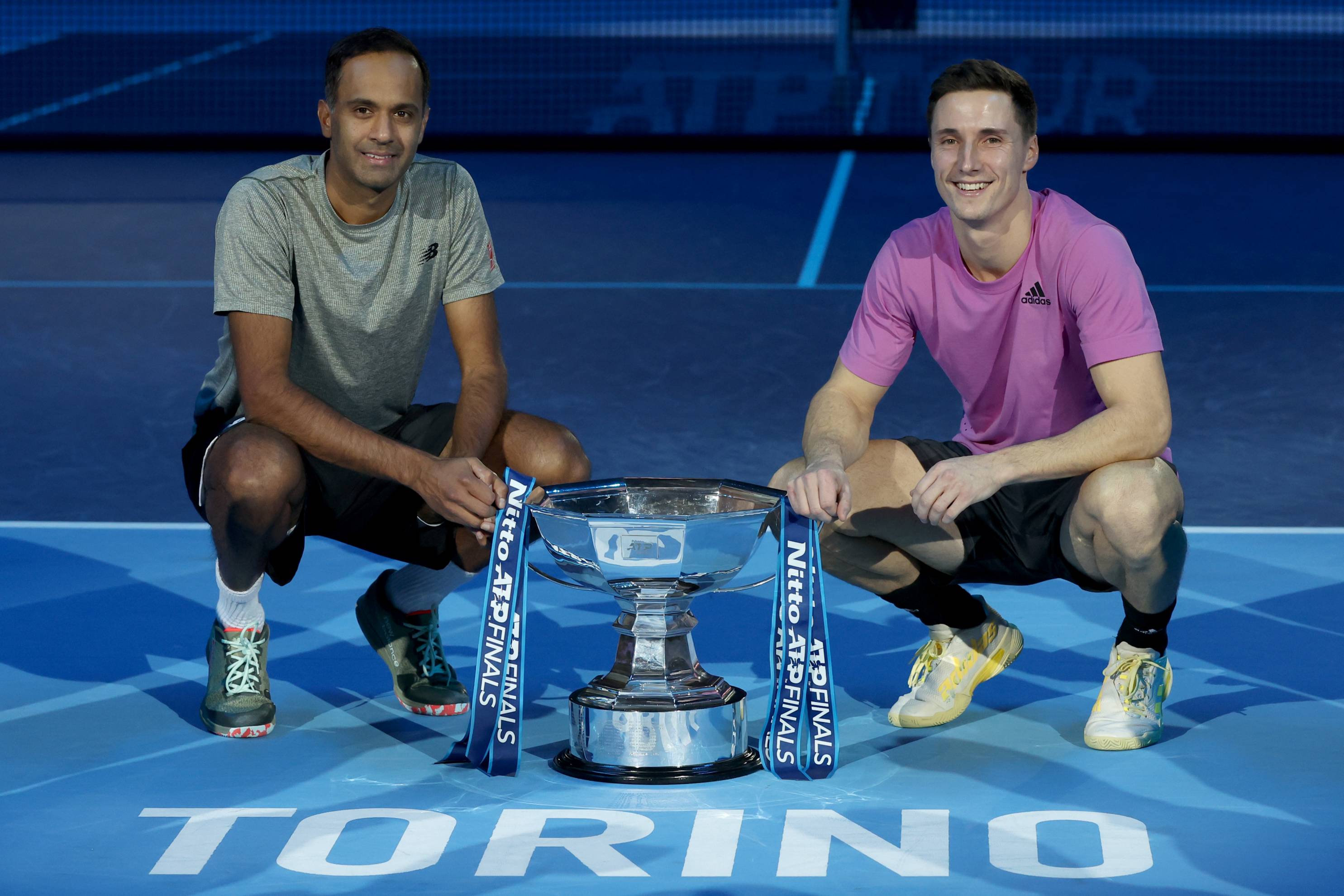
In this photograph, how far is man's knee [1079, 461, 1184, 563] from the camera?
11.6 feet

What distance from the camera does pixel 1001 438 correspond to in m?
3.91

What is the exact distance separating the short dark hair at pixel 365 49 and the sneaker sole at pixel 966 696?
143cm

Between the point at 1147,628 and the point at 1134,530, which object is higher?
the point at 1134,530

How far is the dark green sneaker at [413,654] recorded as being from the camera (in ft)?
12.9

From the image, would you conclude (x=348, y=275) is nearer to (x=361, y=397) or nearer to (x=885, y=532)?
(x=361, y=397)

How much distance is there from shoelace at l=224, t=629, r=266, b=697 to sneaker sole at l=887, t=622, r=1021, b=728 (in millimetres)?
1166

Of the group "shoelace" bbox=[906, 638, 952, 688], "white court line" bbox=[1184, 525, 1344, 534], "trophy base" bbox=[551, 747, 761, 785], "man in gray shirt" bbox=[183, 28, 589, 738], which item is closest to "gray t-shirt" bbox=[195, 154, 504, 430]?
"man in gray shirt" bbox=[183, 28, 589, 738]

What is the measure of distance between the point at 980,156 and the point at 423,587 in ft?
4.39

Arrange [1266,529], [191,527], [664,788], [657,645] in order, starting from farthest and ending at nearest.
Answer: [191,527]
[1266,529]
[657,645]
[664,788]

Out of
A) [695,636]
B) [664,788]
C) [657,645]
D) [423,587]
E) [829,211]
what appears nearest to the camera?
[664,788]

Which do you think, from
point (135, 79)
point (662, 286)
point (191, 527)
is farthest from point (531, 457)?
point (135, 79)

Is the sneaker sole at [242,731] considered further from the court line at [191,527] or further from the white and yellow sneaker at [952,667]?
the court line at [191,527]

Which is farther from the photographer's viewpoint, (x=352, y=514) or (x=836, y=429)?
(x=352, y=514)

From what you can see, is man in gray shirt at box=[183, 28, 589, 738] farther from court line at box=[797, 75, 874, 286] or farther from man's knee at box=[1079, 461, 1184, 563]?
court line at box=[797, 75, 874, 286]
